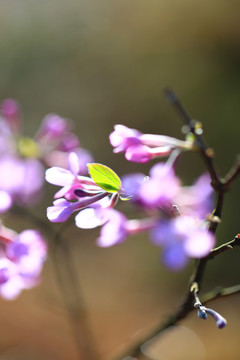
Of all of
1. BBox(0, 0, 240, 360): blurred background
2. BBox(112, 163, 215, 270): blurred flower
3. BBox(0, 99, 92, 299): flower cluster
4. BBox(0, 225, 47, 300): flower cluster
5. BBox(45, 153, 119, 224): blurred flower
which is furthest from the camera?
BBox(0, 0, 240, 360): blurred background

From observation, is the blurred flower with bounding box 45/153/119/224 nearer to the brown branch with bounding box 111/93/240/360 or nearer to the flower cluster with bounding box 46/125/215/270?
the flower cluster with bounding box 46/125/215/270

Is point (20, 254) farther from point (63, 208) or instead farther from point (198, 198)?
point (198, 198)

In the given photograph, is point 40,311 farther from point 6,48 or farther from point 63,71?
point 6,48

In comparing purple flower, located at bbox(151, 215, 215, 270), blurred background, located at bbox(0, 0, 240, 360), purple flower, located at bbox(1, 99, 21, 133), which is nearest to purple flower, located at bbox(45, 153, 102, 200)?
purple flower, located at bbox(151, 215, 215, 270)

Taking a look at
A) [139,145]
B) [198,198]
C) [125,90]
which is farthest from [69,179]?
[125,90]

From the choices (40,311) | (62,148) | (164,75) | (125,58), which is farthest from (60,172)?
(125,58)

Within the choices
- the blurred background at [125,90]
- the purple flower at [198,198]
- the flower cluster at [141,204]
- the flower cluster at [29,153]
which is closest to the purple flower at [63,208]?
the flower cluster at [141,204]
